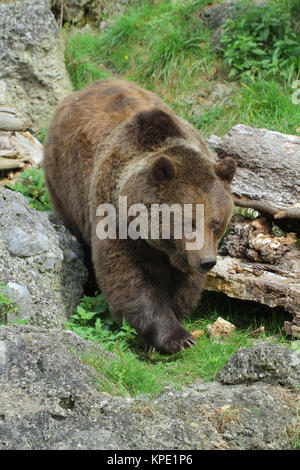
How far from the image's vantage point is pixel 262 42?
329 inches

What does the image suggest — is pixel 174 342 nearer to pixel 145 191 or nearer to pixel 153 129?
pixel 145 191

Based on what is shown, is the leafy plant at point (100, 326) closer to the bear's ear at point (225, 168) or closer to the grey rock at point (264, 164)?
the bear's ear at point (225, 168)

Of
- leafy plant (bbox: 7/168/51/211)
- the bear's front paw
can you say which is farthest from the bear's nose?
leafy plant (bbox: 7/168/51/211)

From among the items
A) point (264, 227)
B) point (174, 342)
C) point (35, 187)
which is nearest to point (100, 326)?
point (174, 342)

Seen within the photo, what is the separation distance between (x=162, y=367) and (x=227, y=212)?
1361 mm

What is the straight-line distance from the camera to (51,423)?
3025mm

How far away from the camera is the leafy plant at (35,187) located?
7477 mm

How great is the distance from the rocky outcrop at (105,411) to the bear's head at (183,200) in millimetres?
1310

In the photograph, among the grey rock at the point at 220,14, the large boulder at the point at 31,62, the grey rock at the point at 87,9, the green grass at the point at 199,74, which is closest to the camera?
the green grass at the point at 199,74

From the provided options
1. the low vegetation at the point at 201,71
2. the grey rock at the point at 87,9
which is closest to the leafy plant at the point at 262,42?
the low vegetation at the point at 201,71

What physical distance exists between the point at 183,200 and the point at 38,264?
5.03ft

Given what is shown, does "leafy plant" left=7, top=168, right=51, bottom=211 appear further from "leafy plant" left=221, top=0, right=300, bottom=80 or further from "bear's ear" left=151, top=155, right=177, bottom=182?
"leafy plant" left=221, top=0, right=300, bottom=80

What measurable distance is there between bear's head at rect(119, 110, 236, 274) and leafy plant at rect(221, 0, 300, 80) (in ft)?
11.8

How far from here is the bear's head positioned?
4.74 m
